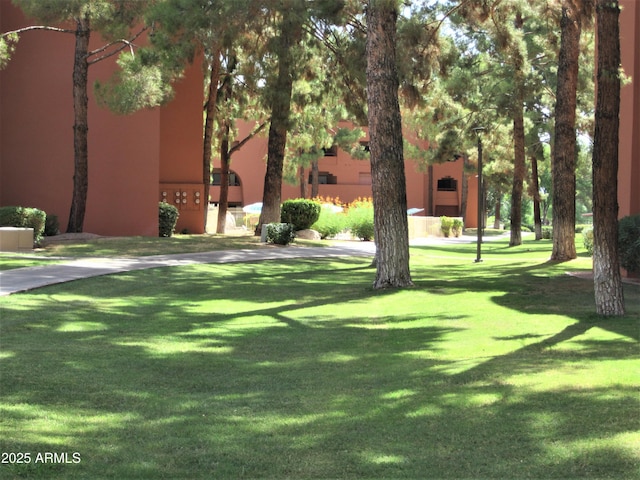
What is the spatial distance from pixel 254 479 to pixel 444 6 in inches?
789

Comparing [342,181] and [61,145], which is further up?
[342,181]

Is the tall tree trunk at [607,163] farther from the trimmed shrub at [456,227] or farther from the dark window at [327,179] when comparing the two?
the dark window at [327,179]

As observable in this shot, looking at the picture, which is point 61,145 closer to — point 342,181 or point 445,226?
point 445,226

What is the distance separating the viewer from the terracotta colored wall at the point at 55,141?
2594 centimetres

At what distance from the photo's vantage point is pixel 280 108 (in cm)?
2377

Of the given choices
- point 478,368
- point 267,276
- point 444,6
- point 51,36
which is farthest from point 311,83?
point 478,368

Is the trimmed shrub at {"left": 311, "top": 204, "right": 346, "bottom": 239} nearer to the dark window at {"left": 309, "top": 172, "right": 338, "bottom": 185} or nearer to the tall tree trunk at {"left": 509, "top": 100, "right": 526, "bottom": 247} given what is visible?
the tall tree trunk at {"left": 509, "top": 100, "right": 526, "bottom": 247}

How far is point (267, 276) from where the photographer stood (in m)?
17.5

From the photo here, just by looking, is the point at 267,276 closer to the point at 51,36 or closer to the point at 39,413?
the point at 39,413

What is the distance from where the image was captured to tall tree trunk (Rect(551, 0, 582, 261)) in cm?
Result: 2117

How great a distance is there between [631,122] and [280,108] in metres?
10.6

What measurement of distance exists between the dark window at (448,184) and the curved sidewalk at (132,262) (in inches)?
1550

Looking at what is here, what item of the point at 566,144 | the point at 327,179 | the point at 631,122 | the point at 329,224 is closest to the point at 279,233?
the point at 329,224

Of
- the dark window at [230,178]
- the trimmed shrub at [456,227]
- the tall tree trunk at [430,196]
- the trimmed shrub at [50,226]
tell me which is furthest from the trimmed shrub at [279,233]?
the dark window at [230,178]
